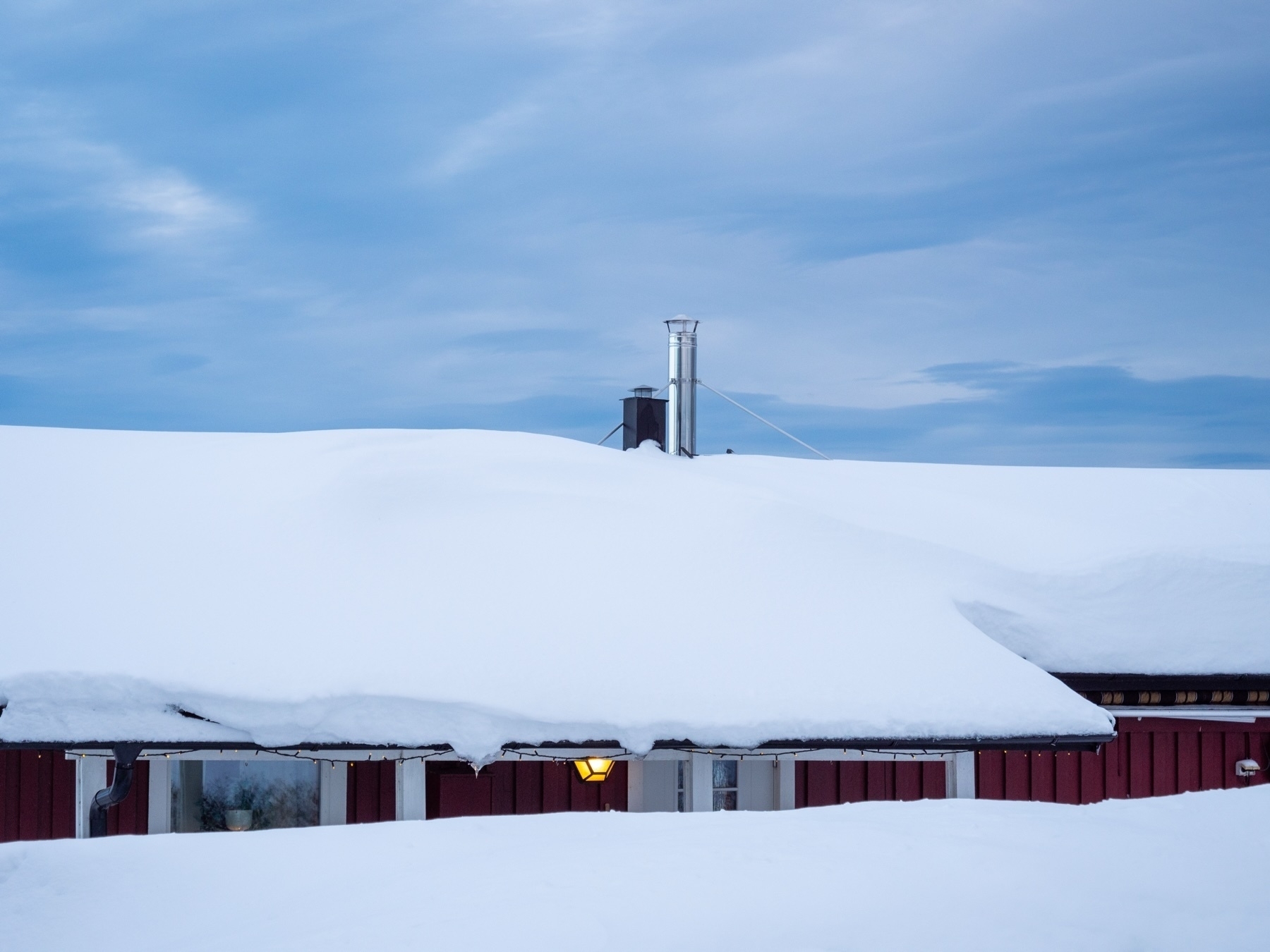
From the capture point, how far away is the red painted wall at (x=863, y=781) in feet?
32.6

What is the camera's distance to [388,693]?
7758 millimetres

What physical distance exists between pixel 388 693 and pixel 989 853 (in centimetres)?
381

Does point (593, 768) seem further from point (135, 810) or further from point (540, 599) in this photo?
point (135, 810)

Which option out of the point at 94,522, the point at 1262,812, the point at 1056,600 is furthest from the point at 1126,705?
the point at 94,522

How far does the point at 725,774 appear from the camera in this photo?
32.2ft

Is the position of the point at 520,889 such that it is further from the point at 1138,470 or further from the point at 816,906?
the point at 1138,470

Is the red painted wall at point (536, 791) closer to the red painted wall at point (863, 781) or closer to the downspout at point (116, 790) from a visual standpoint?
the red painted wall at point (863, 781)

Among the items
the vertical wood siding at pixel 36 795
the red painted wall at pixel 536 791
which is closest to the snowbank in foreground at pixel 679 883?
the red painted wall at pixel 536 791

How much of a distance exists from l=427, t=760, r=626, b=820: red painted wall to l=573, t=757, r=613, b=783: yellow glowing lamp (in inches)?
16.8

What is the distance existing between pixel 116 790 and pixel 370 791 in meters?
1.88

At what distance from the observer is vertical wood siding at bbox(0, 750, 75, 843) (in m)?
8.86

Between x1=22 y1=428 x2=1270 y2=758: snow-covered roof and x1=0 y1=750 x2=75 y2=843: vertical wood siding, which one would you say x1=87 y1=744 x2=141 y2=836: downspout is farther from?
x1=0 y1=750 x2=75 y2=843: vertical wood siding

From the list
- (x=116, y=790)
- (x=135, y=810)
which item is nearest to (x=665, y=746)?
(x=116, y=790)

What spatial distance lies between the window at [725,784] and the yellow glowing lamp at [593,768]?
3.58 ft
